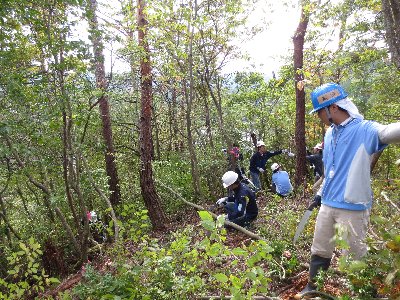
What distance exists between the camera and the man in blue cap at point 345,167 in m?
2.93

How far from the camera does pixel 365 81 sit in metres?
13.3

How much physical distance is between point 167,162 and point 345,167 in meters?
9.12

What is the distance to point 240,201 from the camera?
6770 mm

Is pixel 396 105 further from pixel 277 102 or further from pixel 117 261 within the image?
pixel 117 261

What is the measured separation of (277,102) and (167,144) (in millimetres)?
5745

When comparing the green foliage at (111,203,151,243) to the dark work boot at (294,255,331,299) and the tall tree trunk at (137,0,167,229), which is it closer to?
the dark work boot at (294,255,331,299)

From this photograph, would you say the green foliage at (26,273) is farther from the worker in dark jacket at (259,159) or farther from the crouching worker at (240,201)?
the worker in dark jacket at (259,159)

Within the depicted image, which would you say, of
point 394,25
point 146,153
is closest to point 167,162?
point 146,153

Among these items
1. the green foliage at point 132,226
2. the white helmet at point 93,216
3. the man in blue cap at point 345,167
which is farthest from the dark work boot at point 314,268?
the white helmet at point 93,216

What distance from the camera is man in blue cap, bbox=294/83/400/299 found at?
9.61 ft

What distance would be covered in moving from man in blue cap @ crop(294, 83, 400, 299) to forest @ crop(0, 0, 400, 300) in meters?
0.23

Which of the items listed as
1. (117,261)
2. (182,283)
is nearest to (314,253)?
(182,283)

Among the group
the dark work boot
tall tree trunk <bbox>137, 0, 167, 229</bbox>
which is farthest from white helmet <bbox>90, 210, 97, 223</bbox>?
the dark work boot

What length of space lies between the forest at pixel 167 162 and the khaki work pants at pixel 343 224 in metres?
0.15
